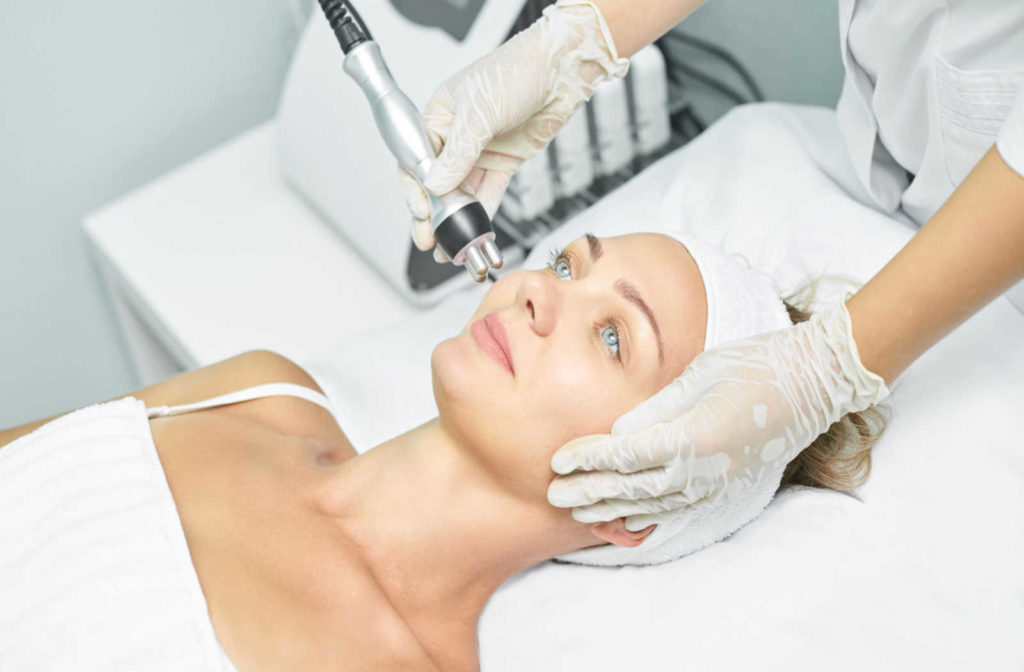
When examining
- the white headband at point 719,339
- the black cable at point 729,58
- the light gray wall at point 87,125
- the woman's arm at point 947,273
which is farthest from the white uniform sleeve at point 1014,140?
the light gray wall at point 87,125

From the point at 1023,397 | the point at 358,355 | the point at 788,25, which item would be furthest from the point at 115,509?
the point at 788,25

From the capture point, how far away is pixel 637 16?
4.60ft

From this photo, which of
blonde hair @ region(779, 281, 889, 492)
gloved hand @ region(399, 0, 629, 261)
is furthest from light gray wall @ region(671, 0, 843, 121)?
blonde hair @ region(779, 281, 889, 492)

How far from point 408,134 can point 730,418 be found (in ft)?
1.65

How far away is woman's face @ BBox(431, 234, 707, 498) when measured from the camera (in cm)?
121

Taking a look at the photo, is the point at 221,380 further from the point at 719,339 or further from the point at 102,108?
the point at 102,108

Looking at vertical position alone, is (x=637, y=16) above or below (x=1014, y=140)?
above

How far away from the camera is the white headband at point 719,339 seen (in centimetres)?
129

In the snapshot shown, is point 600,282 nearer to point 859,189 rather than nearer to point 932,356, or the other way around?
point 932,356

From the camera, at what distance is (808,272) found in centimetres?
160

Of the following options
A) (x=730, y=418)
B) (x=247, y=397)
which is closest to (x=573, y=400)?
(x=730, y=418)

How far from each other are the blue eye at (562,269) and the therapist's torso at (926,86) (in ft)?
1.71

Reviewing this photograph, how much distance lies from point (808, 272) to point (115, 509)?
105cm

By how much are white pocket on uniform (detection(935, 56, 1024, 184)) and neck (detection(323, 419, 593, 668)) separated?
0.70 meters
